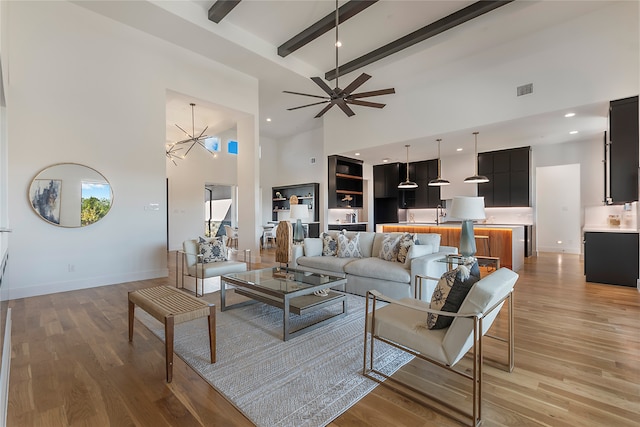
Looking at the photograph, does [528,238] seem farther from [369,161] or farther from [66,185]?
[66,185]

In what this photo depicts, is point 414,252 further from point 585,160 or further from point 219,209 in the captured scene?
point 219,209

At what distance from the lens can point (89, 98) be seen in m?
4.78

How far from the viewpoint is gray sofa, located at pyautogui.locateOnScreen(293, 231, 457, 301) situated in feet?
12.4

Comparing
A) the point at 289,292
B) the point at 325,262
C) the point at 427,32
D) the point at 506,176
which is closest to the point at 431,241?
the point at 325,262

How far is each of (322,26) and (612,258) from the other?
20.4ft

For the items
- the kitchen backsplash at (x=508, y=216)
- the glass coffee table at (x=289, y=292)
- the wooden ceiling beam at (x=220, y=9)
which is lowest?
the glass coffee table at (x=289, y=292)

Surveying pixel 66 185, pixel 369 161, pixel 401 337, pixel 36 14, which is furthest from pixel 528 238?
pixel 36 14

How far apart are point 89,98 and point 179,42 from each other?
1906 millimetres

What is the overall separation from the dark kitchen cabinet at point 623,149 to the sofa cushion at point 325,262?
437cm

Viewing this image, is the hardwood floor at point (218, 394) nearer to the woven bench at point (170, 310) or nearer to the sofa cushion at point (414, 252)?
the woven bench at point (170, 310)

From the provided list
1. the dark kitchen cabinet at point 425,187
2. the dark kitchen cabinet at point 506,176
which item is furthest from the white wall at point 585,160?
the dark kitchen cabinet at point 425,187

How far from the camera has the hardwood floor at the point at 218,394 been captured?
1.76m

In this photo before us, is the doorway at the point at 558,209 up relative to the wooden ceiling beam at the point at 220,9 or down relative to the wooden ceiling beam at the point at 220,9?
down

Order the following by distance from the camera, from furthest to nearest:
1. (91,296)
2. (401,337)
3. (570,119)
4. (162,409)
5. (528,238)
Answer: (528,238) < (570,119) < (91,296) < (401,337) < (162,409)
